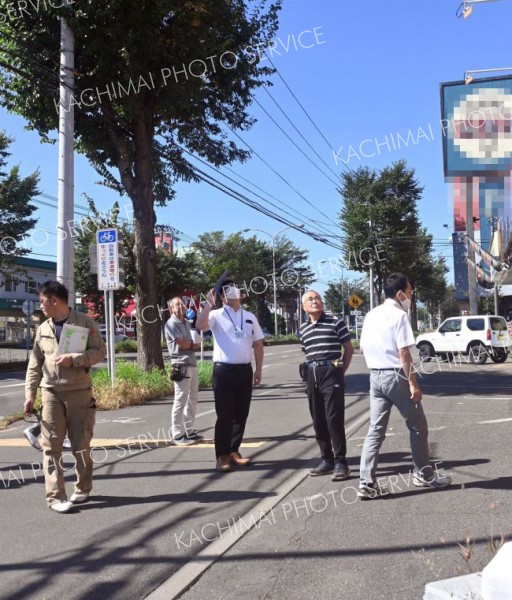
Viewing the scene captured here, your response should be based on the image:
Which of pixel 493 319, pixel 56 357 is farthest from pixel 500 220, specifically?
pixel 56 357

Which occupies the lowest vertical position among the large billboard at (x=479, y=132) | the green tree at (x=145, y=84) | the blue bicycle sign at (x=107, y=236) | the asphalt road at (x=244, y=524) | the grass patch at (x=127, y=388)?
the asphalt road at (x=244, y=524)

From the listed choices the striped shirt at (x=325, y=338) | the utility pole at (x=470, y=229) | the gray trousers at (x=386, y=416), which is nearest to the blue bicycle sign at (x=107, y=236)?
the striped shirt at (x=325, y=338)

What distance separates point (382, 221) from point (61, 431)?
3544 cm

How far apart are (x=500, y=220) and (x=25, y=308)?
2998 centimetres

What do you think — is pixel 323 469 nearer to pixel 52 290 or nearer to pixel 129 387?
pixel 52 290

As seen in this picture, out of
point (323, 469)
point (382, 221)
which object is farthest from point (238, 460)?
point (382, 221)

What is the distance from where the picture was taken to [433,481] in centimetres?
545

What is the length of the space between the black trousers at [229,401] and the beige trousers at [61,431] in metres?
1.49

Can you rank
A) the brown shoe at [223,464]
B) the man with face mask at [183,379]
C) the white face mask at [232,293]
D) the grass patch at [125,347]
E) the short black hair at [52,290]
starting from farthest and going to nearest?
the grass patch at [125,347] → the man with face mask at [183,379] → the white face mask at [232,293] → the brown shoe at [223,464] → the short black hair at [52,290]

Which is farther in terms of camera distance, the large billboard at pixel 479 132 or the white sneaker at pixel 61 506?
the large billboard at pixel 479 132

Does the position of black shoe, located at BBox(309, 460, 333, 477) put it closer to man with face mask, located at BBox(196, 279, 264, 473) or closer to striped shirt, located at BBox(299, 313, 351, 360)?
man with face mask, located at BBox(196, 279, 264, 473)

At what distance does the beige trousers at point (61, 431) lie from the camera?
5.18m

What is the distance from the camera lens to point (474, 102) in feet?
91.8

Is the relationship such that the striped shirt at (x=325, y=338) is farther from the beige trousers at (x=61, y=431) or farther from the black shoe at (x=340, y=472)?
the beige trousers at (x=61, y=431)
